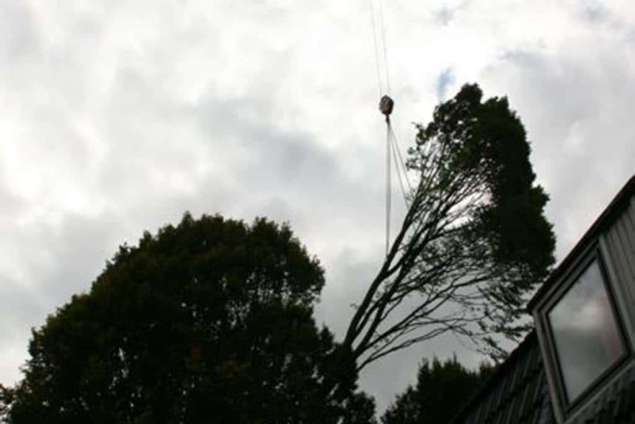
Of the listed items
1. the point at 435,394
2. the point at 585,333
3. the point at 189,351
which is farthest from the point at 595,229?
the point at 435,394

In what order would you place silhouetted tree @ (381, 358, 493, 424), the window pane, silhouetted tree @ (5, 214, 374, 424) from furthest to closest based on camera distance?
silhouetted tree @ (381, 358, 493, 424) → silhouetted tree @ (5, 214, 374, 424) → the window pane

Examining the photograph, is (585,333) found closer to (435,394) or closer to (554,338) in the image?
(554,338)

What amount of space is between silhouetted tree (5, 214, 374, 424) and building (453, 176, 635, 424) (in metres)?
7.69

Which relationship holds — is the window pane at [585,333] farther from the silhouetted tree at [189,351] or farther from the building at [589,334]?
the silhouetted tree at [189,351]

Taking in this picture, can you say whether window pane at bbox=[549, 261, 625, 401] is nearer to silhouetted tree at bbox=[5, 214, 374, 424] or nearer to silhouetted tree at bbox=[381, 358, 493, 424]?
silhouetted tree at bbox=[5, 214, 374, 424]

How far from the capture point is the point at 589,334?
16.0ft

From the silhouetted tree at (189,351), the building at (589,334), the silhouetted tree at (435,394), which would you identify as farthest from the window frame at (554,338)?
Result: the silhouetted tree at (435,394)

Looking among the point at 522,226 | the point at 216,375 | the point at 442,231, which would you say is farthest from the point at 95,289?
the point at 522,226

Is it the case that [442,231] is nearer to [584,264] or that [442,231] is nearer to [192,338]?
[192,338]

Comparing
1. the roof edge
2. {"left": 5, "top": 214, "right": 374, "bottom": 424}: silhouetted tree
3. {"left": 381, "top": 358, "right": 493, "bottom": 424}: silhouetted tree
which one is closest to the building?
the roof edge

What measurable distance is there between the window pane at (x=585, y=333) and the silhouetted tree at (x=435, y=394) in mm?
15748

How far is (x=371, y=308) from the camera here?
17.0 metres

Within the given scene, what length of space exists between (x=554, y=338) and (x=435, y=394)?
16963 mm

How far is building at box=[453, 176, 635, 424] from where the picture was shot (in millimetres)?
4449
